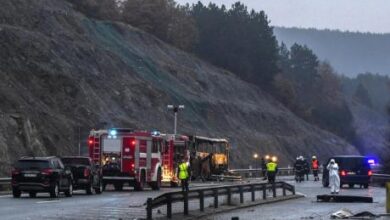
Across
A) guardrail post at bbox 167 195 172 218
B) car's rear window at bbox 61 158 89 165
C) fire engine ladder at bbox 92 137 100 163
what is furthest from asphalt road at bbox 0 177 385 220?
fire engine ladder at bbox 92 137 100 163

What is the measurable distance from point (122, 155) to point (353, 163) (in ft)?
46.0

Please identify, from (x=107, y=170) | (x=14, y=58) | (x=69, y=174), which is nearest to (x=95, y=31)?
(x=14, y=58)

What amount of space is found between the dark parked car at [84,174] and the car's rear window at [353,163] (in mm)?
15943

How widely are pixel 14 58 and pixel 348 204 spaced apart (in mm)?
38062

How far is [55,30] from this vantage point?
76.9 m

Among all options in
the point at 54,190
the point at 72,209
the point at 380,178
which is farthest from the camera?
the point at 380,178

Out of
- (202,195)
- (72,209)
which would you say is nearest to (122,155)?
(72,209)

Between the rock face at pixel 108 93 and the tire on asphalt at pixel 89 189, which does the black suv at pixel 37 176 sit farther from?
the rock face at pixel 108 93

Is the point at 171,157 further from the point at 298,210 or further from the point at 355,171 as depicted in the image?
the point at 298,210

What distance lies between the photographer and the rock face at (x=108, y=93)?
183 feet

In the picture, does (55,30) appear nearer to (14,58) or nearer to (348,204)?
(14,58)

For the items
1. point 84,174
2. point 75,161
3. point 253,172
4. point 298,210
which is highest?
point 253,172

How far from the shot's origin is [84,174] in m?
36.5

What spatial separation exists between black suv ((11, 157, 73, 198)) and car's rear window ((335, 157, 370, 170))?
769 inches
